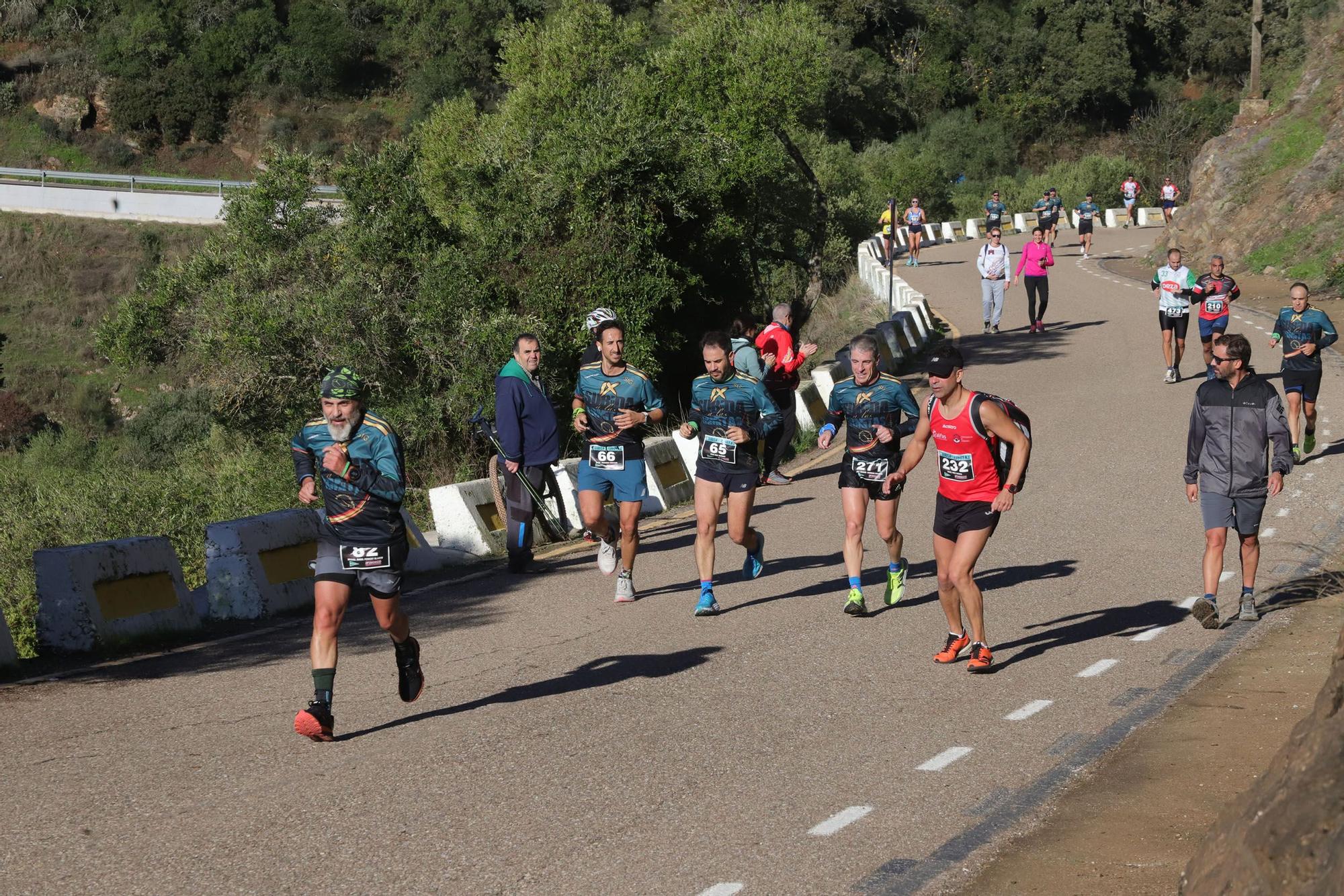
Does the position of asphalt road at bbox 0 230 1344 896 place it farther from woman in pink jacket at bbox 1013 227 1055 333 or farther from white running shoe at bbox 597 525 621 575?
woman in pink jacket at bbox 1013 227 1055 333

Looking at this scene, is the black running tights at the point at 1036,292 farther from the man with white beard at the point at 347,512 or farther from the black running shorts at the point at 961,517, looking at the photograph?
the man with white beard at the point at 347,512

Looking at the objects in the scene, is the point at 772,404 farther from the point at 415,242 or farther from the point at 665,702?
the point at 415,242

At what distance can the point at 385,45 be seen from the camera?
7656 centimetres

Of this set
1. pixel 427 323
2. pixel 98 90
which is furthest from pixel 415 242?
pixel 98 90

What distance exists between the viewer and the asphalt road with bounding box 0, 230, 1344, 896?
5980mm

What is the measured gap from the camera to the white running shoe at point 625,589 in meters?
11.3

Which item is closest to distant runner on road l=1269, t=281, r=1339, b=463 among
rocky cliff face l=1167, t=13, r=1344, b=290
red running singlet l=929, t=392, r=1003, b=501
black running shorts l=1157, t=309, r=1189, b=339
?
black running shorts l=1157, t=309, r=1189, b=339

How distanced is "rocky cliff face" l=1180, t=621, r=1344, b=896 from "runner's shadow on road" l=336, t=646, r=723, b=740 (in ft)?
14.7

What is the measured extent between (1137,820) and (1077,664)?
113 inches

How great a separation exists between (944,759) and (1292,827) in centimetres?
306

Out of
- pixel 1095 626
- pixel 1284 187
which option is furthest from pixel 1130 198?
pixel 1095 626

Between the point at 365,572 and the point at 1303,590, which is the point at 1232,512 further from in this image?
the point at 365,572

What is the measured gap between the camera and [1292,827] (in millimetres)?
4277

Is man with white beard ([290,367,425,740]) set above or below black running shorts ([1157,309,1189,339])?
below
